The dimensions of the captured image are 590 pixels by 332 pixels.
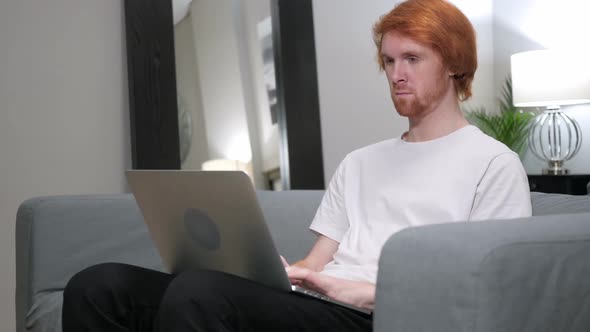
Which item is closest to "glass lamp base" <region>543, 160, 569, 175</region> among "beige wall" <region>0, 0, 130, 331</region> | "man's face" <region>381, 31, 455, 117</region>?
"beige wall" <region>0, 0, 130, 331</region>

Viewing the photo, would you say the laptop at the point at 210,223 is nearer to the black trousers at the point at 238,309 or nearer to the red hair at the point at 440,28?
the black trousers at the point at 238,309

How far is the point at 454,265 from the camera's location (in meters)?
0.98

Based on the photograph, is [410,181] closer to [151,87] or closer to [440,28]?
[440,28]

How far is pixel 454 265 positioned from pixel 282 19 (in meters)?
2.91

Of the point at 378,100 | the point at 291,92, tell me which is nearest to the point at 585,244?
the point at 291,92

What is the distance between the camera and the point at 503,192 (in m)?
1.48

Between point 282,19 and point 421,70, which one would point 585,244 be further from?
point 282,19

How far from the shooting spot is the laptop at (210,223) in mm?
1357

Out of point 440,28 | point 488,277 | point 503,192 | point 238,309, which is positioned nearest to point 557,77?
point 440,28

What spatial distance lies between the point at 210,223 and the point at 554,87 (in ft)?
9.17

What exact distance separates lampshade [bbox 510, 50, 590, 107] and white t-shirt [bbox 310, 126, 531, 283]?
2.30 meters

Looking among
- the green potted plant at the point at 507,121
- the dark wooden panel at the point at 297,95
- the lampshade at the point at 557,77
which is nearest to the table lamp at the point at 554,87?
the lampshade at the point at 557,77

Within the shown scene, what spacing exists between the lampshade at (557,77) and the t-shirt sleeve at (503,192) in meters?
2.48

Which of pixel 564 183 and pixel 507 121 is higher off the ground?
pixel 507 121
